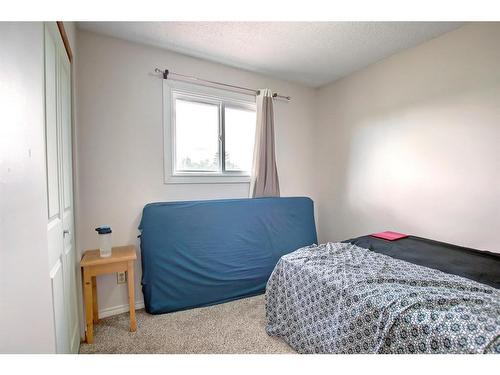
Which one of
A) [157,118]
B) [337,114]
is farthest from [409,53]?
[157,118]

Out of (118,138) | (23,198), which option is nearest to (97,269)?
(23,198)

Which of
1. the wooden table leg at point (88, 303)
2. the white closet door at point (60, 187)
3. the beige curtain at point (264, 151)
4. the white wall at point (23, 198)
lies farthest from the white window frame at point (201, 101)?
the white wall at point (23, 198)

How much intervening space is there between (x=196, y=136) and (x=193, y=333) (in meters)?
1.87

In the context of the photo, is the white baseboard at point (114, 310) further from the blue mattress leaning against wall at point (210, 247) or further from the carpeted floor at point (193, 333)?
the blue mattress leaning against wall at point (210, 247)

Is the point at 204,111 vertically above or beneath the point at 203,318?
above

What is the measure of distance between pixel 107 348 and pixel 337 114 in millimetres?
3319

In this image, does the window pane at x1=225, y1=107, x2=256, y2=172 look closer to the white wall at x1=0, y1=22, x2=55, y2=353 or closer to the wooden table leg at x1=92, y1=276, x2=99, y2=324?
the wooden table leg at x1=92, y1=276, x2=99, y2=324

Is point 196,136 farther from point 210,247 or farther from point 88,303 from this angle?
point 88,303

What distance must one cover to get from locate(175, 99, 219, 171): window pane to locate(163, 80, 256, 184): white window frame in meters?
0.06

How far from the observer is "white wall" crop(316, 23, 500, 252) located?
1.83 meters

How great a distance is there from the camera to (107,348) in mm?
1622

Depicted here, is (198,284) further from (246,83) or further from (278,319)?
(246,83)

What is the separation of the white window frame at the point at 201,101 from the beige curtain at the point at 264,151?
0.13m

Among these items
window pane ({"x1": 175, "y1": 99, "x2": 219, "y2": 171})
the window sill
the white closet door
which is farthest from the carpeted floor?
window pane ({"x1": 175, "y1": 99, "x2": 219, "y2": 171})
